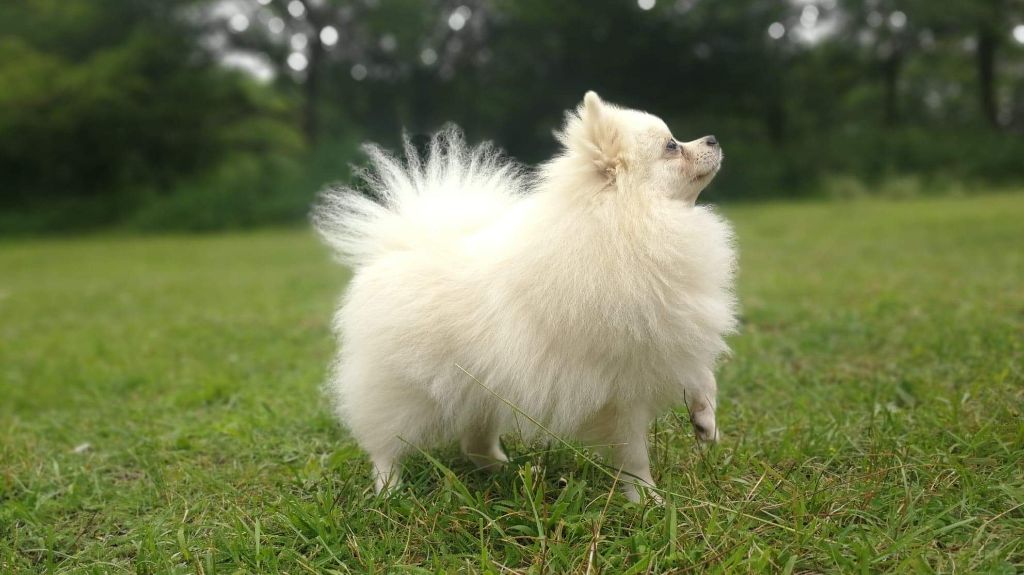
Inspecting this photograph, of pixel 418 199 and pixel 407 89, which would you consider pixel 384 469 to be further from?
pixel 407 89

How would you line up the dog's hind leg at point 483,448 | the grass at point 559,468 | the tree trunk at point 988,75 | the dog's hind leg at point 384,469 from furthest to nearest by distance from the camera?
the tree trunk at point 988,75
the dog's hind leg at point 483,448
the dog's hind leg at point 384,469
the grass at point 559,468

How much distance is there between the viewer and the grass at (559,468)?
2.00 meters

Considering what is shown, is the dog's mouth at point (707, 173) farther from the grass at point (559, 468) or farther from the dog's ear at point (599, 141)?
the grass at point (559, 468)

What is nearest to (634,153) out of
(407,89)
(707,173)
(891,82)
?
(707,173)

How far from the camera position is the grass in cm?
200

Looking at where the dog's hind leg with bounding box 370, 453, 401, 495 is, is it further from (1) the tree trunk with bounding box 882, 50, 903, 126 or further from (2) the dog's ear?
(1) the tree trunk with bounding box 882, 50, 903, 126

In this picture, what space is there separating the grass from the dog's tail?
0.77 meters

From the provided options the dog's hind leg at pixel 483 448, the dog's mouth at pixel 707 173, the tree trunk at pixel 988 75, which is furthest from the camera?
the tree trunk at pixel 988 75

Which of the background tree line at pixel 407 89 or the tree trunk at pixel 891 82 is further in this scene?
the tree trunk at pixel 891 82

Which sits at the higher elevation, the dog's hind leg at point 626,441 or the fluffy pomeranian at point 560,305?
the fluffy pomeranian at point 560,305

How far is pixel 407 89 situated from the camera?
2095cm

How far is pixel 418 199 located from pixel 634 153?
2.56 ft

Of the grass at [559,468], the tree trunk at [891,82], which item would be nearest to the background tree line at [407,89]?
the tree trunk at [891,82]

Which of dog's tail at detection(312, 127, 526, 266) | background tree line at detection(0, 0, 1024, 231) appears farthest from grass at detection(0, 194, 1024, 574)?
background tree line at detection(0, 0, 1024, 231)
